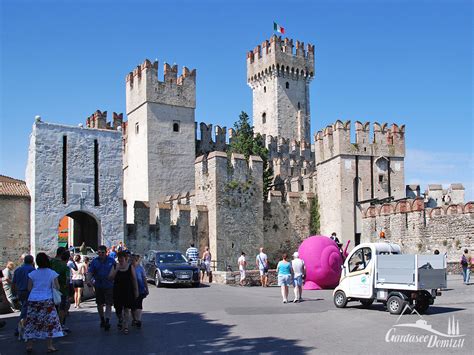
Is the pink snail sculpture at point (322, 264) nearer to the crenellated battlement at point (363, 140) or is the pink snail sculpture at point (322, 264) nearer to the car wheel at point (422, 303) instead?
the car wheel at point (422, 303)

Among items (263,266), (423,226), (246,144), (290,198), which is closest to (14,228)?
(263,266)

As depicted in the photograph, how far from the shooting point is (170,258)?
25516 mm

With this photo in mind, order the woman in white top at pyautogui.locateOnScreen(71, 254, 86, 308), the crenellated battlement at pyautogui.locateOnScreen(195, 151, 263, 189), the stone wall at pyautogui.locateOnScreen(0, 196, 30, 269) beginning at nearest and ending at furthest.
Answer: the woman in white top at pyautogui.locateOnScreen(71, 254, 86, 308) < the stone wall at pyautogui.locateOnScreen(0, 196, 30, 269) < the crenellated battlement at pyautogui.locateOnScreen(195, 151, 263, 189)

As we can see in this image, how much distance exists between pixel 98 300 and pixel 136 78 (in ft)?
95.5

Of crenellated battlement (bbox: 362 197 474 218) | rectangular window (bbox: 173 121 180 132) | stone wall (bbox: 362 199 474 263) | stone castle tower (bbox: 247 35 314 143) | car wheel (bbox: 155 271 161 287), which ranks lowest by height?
car wheel (bbox: 155 271 161 287)

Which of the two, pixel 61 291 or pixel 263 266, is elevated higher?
pixel 61 291

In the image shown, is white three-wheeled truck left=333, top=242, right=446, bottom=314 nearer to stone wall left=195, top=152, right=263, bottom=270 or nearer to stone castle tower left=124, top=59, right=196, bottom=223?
stone wall left=195, top=152, right=263, bottom=270

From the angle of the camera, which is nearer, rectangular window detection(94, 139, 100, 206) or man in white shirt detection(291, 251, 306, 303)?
man in white shirt detection(291, 251, 306, 303)

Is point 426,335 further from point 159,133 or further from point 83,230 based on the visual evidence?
point 159,133

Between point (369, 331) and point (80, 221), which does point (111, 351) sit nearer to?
point (369, 331)

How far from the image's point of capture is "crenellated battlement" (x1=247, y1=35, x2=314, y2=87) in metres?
73.1

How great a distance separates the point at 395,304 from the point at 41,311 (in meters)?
8.57

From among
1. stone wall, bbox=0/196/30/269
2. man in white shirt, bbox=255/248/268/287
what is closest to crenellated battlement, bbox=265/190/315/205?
man in white shirt, bbox=255/248/268/287

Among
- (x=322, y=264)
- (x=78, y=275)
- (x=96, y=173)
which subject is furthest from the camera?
(x=96, y=173)
